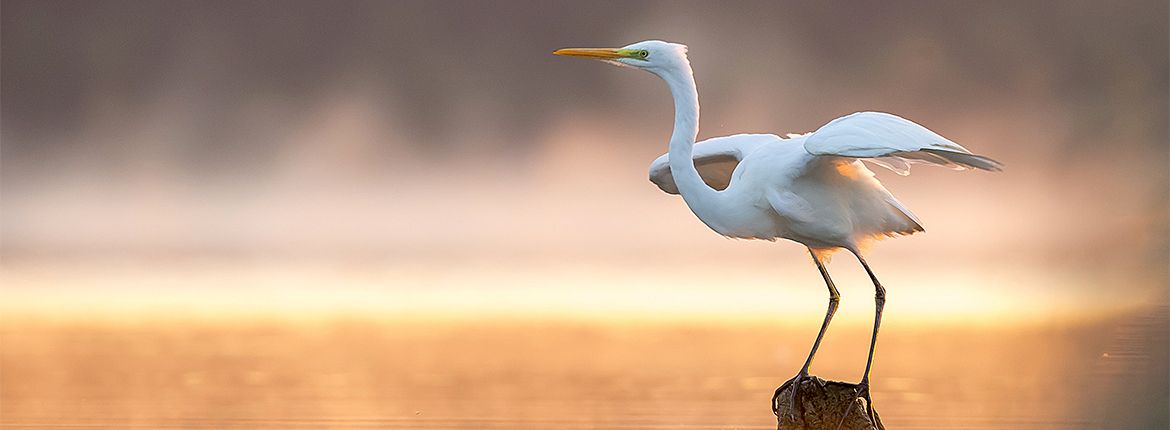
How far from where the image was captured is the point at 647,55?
3984 millimetres

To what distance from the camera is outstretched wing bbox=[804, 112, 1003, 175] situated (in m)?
3.48

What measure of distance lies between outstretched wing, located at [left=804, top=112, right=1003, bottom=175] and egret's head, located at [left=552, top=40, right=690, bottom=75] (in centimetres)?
45

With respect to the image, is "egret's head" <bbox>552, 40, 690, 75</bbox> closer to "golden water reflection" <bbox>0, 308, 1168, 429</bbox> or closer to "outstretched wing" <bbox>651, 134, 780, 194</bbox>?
"outstretched wing" <bbox>651, 134, 780, 194</bbox>

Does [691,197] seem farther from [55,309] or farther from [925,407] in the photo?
[55,309]

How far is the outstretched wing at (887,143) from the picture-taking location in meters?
3.48

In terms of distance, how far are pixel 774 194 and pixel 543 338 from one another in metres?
4.48

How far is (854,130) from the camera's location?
143 inches

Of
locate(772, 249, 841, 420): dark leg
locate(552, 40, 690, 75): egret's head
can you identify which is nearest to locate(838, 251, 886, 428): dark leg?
locate(772, 249, 841, 420): dark leg

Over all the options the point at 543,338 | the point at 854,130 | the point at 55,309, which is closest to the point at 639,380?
the point at 543,338

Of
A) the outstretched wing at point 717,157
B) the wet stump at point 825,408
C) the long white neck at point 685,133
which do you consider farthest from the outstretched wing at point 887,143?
the wet stump at point 825,408

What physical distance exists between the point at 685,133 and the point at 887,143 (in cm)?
60

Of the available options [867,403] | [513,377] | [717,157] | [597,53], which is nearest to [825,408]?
[867,403]

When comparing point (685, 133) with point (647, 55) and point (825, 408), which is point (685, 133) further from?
point (825, 408)

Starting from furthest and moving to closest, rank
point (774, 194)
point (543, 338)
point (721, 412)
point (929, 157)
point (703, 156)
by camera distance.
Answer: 1. point (543, 338)
2. point (721, 412)
3. point (703, 156)
4. point (774, 194)
5. point (929, 157)
